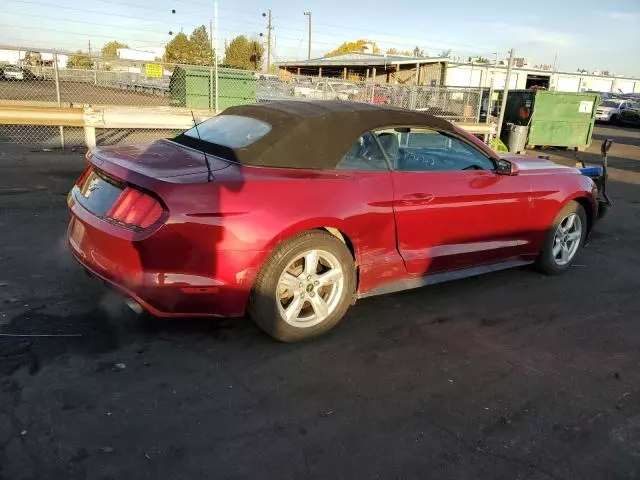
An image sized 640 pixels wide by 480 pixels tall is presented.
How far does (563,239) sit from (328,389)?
335 cm

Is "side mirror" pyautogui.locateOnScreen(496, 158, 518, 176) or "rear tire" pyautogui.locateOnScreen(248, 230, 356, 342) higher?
"side mirror" pyautogui.locateOnScreen(496, 158, 518, 176)

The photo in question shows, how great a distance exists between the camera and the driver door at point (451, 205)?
3.97 meters

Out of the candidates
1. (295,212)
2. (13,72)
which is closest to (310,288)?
(295,212)

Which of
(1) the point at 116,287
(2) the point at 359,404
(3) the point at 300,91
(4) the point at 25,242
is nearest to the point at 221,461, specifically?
(2) the point at 359,404

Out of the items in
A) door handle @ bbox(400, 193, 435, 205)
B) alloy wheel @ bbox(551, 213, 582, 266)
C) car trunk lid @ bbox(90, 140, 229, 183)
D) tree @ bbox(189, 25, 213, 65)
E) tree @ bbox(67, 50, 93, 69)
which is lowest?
alloy wheel @ bbox(551, 213, 582, 266)

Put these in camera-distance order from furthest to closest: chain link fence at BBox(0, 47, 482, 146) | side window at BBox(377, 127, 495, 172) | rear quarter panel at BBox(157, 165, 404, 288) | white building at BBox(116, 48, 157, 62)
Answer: white building at BBox(116, 48, 157, 62) → chain link fence at BBox(0, 47, 482, 146) → side window at BBox(377, 127, 495, 172) → rear quarter panel at BBox(157, 165, 404, 288)

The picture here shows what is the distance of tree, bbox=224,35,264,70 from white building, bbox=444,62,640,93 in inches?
1103

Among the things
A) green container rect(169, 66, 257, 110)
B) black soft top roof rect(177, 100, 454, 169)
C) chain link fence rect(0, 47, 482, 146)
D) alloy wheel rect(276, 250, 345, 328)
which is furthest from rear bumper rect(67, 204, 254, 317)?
green container rect(169, 66, 257, 110)

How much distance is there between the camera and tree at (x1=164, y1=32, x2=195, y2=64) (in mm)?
57531

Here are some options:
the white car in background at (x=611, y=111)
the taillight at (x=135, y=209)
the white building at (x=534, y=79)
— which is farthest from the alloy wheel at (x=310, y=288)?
the white car in background at (x=611, y=111)

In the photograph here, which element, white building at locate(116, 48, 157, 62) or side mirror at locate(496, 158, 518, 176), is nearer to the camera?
side mirror at locate(496, 158, 518, 176)

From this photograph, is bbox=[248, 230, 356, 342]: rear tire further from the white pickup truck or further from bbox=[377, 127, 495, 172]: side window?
the white pickup truck

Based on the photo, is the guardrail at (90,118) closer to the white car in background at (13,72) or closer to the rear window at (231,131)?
the rear window at (231,131)

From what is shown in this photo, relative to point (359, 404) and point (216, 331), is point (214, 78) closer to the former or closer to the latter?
point (216, 331)
